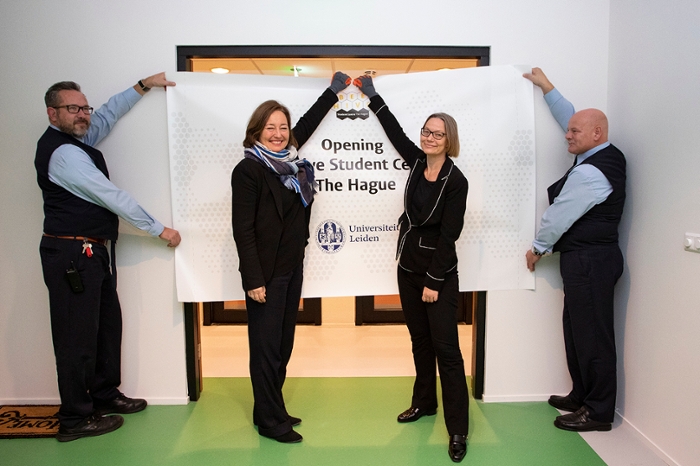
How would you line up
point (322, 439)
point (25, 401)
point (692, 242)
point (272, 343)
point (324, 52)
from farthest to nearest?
point (25, 401)
point (324, 52)
point (322, 439)
point (272, 343)
point (692, 242)

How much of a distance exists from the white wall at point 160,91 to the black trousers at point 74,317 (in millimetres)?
312

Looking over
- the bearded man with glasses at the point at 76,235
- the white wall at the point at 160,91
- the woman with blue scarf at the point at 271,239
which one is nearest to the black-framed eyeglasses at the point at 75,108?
the bearded man with glasses at the point at 76,235

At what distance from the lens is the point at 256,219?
2268mm

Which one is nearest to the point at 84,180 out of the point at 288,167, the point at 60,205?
the point at 60,205

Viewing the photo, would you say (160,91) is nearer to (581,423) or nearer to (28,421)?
(28,421)

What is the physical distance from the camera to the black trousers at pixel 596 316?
253 cm

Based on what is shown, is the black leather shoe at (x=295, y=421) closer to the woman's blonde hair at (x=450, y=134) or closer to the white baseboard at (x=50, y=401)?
the white baseboard at (x=50, y=401)

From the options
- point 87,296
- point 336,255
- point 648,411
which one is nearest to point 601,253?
point 648,411

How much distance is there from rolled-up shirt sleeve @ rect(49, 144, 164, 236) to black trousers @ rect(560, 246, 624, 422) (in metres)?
2.44

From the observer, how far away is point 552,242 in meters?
2.59

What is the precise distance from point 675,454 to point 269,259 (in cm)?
218

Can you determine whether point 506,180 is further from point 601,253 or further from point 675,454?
point 675,454

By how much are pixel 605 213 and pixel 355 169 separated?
54.7 inches

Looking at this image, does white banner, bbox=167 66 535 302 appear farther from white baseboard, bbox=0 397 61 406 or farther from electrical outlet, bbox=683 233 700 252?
white baseboard, bbox=0 397 61 406
